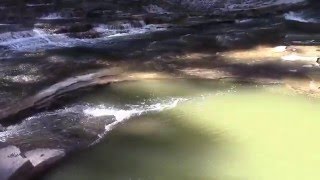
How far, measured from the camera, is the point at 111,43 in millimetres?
10898

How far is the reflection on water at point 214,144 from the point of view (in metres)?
5.43

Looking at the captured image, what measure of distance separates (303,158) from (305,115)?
3.91 ft

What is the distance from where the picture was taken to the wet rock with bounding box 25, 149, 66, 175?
215 inches

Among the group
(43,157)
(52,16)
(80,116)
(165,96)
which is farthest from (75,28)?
(43,157)

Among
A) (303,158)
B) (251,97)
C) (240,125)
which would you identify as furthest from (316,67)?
(303,158)

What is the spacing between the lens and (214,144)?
6.00 metres

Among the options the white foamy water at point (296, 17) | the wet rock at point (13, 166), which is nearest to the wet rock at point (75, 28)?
the white foamy water at point (296, 17)

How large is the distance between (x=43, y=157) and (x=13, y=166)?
16.7 inches

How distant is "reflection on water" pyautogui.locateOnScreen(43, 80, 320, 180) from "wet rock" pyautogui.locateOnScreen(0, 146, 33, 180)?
29cm

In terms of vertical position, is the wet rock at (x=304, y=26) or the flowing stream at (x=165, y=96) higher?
the wet rock at (x=304, y=26)

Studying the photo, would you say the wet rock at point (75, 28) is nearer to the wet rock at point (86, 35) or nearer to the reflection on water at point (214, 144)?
the wet rock at point (86, 35)

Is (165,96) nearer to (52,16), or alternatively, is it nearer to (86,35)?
(86,35)

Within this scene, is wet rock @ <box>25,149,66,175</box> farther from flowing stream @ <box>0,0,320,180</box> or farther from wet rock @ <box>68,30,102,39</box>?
wet rock @ <box>68,30,102,39</box>

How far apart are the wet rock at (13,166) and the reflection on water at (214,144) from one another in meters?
0.29
